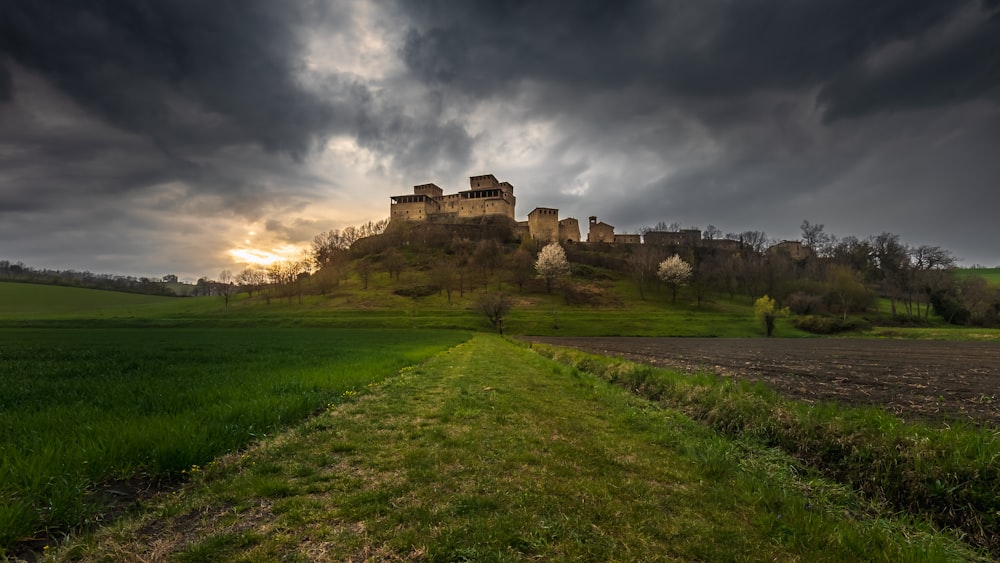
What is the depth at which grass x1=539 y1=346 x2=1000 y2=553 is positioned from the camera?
236 inches

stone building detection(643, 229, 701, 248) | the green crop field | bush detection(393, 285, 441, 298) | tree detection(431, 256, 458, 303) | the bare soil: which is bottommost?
the bare soil

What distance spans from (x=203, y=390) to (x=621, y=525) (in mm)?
11059

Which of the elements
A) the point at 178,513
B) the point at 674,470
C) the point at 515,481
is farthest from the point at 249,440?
the point at 674,470

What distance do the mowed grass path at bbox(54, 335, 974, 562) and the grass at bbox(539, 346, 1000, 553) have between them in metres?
0.64

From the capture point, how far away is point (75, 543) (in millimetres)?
3961

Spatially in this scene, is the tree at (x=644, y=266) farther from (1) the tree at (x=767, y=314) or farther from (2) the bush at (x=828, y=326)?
(2) the bush at (x=828, y=326)

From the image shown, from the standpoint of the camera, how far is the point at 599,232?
536 feet

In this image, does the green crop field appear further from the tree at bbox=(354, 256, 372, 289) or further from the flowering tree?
the tree at bbox=(354, 256, 372, 289)

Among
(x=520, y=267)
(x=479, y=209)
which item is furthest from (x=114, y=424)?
(x=479, y=209)

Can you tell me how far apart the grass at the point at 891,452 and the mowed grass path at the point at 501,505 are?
642mm

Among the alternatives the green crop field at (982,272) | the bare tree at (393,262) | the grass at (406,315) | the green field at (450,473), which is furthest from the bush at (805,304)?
the bare tree at (393,262)

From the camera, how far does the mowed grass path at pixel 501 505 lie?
13.9 ft

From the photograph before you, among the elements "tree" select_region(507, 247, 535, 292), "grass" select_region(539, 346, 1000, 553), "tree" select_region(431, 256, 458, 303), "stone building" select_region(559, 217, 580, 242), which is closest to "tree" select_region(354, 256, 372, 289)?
"tree" select_region(431, 256, 458, 303)

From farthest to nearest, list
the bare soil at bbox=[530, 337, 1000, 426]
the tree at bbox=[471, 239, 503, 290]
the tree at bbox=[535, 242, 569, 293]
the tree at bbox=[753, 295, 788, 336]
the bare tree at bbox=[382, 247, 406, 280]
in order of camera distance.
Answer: the bare tree at bbox=[382, 247, 406, 280] → the tree at bbox=[471, 239, 503, 290] → the tree at bbox=[535, 242, 569, 293] → the tree at bbox=[753, 295, 788, 336] → the bare soil at bbox=[530, 337, 1000, 426]
